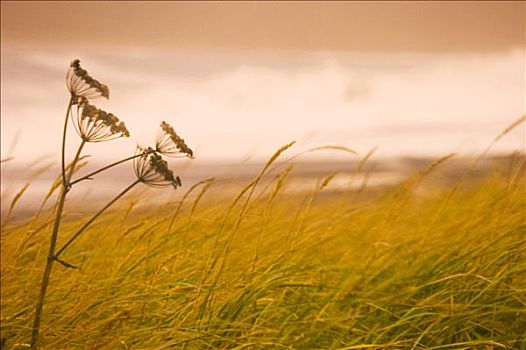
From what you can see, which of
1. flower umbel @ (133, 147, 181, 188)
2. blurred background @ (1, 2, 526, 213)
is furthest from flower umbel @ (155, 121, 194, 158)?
blurred background @ (1, 2, 526, 213)

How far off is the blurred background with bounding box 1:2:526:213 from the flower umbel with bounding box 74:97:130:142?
0.57 metres

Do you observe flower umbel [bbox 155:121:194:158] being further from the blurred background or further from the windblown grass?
the blurred background

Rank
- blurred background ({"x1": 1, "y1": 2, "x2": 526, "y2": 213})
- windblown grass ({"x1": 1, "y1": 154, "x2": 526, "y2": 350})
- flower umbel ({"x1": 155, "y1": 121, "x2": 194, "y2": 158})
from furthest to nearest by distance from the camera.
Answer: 1. blurred background ({"x1": 1, "y1": 2, "x2": 526, "y2": 213})
2. windblown grass ({"x1": 1, "y1": 154, "x2": 526, "y2": 350})
3. flower umbel ({"x1": 155, "y1": 121, "x2": 194, "y2": 158})

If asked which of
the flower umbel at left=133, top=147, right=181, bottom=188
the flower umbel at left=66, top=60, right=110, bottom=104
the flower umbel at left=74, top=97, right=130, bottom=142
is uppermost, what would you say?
the flower umbel at left=66, top=60, right=110, bottom=104

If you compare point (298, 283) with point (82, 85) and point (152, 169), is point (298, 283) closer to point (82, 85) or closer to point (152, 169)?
point (152, 169)

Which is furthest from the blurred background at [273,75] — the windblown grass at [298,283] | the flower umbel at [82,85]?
the flower umbel at [82,85]

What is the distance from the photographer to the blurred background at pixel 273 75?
4.66 ft

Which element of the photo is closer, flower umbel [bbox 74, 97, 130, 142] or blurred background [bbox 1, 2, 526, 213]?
flower umbel [bbox 74, 97, 130, 142]

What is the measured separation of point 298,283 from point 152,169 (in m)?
0.34

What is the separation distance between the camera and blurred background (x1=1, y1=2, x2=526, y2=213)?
1.42 m

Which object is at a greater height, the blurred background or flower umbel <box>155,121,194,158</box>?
the blurred background

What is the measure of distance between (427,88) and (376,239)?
413 millimetres

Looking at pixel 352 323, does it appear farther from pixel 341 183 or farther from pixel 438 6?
pixel 438 6

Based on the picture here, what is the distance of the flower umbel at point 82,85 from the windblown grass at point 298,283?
0.20 meters
